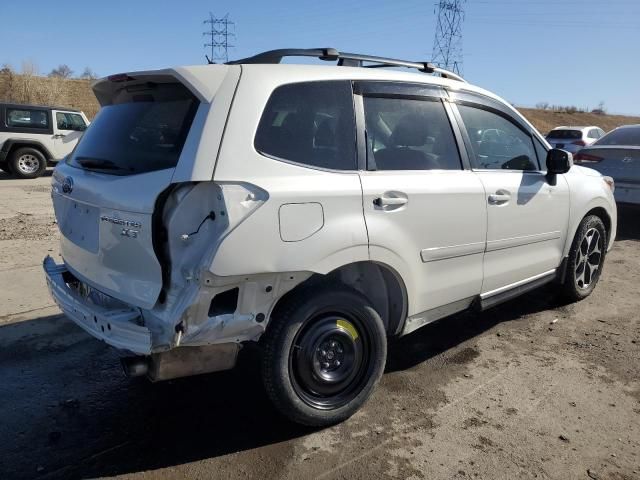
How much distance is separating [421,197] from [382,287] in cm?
59

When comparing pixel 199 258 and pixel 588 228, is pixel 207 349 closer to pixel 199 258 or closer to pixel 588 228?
pixel 199 258

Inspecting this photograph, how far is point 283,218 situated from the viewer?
8.71 feet

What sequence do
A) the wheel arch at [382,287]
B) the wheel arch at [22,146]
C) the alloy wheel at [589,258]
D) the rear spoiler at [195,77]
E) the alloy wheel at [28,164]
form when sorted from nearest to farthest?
the rear spoiler at [195,77] < the wheel arch at [382,287] < the alloy wheel at [589,258] < the wheel arch at [22,146] < the alloy wheel at [28,164]

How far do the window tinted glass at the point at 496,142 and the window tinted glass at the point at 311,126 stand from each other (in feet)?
3.67

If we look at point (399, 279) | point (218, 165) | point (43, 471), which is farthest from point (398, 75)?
point (43, 471)

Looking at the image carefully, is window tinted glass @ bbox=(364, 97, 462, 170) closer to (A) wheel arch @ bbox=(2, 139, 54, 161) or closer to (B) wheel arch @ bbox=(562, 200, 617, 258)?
(B) wheel arch @ bbox=(562, 200, 617, 258)

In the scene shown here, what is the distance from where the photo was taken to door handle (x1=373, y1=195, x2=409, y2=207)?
3.04 metres

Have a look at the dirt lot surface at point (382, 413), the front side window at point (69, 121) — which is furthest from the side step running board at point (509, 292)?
the front side window at point (69, 121)

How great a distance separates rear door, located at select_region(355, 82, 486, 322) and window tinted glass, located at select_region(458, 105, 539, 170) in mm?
231

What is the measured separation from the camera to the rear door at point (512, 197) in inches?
151

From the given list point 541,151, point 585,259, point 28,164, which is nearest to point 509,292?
point 541,151

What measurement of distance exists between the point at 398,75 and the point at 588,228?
2.60 meters

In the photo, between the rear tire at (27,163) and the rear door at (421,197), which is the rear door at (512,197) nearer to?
the rear door at (421,197)

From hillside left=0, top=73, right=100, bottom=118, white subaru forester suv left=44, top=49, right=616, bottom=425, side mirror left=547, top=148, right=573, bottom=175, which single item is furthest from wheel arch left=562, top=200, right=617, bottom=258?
hillside left=0, top=73, right=100, bottom=118
